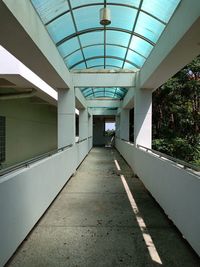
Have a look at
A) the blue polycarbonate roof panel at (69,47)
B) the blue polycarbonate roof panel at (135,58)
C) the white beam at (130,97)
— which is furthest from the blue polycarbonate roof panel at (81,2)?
the white beam at (130,97)

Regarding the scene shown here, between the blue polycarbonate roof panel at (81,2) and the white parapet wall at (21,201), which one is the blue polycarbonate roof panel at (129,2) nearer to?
the blue polycarbonate roof panel at (81,2)

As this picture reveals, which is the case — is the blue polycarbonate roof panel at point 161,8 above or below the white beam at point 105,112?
above

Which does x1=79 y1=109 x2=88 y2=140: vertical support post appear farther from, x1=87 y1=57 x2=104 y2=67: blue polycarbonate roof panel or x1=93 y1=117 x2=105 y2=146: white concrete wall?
x1=93 y1=117 x2=105 y2=146: white concrete wall

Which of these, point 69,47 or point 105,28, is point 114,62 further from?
point 105,28

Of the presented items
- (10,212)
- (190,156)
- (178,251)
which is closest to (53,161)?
(10,212)

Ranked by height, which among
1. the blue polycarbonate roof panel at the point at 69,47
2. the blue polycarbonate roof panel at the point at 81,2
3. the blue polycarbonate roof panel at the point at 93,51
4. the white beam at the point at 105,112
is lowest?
the white beam at the point at 105,112

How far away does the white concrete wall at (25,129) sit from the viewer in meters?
10.5

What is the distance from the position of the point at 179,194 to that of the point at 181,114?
8.46 m

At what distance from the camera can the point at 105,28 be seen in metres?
→ 6.29

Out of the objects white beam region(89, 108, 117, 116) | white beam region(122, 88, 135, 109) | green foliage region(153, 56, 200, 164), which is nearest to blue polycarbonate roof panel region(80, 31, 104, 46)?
white beam region(122, 88, 135, 109)

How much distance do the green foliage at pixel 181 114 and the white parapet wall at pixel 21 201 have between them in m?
7.45

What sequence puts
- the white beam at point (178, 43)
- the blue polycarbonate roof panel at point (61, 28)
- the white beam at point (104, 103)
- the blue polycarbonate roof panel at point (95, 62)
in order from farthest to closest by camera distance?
1. the white beam at point (104, 103)
2. the blue polycarbonate roof panel at point (95, 62)
3. the blue polycarbonate roof panel at point (61, 28)
4. the white beam at point (178, 43)

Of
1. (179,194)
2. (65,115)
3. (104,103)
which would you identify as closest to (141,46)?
(65,115)

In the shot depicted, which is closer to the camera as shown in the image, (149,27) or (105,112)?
(149,27)
